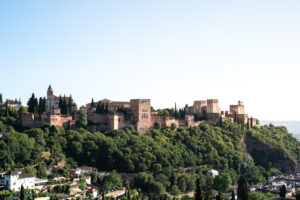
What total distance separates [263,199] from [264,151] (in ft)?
85.9

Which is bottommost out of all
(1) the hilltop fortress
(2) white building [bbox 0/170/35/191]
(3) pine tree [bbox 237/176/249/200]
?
(3) pine tree [bbox 237/176/249/200]

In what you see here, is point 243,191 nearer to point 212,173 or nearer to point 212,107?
point 212,173

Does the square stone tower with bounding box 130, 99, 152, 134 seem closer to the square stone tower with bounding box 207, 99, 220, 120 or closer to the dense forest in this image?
the dense forest

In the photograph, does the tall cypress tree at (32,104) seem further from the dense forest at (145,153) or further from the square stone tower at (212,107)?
the square stone tower at (212,107)

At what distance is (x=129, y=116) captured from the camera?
7031 cm

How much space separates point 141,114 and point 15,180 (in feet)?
90.8

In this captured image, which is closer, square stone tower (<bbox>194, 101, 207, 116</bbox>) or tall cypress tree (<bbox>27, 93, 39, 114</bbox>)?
tall cypress tree (<bbox>27, 93, 39, 114</bbox>)

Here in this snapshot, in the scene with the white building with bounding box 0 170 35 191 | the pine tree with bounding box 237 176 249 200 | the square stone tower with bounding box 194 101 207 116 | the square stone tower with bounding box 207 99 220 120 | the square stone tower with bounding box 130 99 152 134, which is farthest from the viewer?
the square stone tower with bounding box 194 101 207 116

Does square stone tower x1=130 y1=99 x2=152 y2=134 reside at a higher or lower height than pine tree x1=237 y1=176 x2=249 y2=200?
higher

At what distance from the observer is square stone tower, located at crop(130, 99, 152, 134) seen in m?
69.5

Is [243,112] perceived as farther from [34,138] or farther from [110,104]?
[34,138]

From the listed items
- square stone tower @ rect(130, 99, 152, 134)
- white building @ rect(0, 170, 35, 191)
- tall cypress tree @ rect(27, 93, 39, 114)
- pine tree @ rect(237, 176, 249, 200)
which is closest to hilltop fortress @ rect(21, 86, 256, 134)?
square stone tower @ rect(130, 99, 152, 134)

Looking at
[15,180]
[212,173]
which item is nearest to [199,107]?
[212,173]

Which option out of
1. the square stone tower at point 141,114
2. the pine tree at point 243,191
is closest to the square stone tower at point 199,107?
the square stone tower at point 141,114
